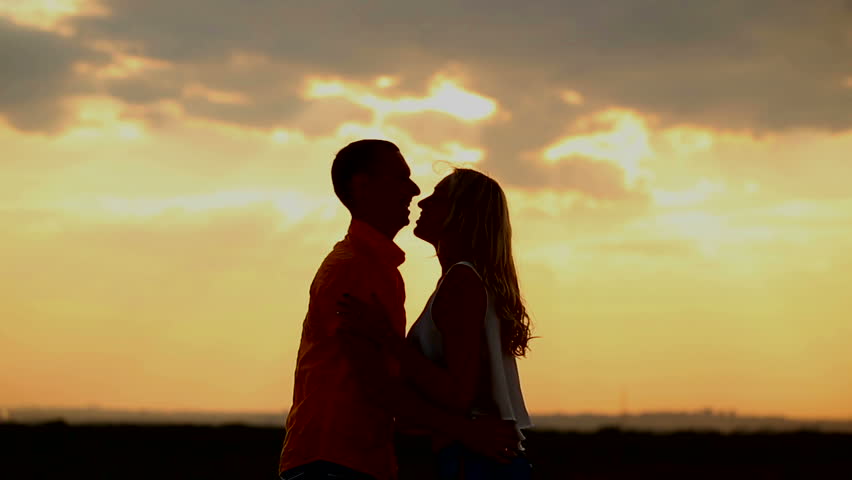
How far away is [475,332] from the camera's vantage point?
487cm

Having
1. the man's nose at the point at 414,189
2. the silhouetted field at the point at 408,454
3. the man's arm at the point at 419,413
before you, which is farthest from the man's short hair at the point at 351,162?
the silhouetted field at the point at 408,454

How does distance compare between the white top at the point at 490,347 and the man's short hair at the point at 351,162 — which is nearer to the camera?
the white top at the point at 490,347

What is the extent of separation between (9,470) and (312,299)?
13480mm

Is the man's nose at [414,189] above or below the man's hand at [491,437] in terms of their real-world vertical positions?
above

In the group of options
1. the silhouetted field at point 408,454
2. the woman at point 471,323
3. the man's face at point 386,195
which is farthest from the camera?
the silhouetted field at point 408,454

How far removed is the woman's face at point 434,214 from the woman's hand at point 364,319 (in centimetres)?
63

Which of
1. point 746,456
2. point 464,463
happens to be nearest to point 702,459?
point 746,456

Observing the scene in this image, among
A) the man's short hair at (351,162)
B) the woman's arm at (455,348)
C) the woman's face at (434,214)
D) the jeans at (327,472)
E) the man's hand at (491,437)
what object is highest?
the man's short hair at (351,162)

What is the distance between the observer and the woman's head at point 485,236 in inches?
199

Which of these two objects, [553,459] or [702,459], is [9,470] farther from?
[702,459]

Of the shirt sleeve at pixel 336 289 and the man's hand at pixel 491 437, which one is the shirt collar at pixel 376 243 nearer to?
the shirt sleeve at pixel 336 289

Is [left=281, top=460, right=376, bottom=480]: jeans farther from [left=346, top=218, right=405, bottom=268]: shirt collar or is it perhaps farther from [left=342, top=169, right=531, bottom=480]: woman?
[left=346, top=218, right=405, bottom=268]: shirt collar

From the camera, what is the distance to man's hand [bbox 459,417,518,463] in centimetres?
485

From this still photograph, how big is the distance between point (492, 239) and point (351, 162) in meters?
0.80
